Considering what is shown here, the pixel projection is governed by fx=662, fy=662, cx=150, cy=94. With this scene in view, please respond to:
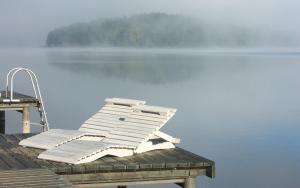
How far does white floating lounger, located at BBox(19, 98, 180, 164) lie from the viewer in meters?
10.2

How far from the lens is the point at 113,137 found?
1137cm

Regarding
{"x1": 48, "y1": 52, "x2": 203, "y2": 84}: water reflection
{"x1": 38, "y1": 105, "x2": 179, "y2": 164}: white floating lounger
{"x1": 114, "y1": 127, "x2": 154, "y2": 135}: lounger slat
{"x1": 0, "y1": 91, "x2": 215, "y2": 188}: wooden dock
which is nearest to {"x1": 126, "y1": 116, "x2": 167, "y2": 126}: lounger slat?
{"x1": 38, "y1": 105, "x2": 179, "y2": 164}: white floating lounger

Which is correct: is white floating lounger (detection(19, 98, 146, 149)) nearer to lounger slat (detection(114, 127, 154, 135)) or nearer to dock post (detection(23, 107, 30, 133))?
lounger slat (detection(114, 127, 154, 135))

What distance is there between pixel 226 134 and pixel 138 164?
23872 millimetres

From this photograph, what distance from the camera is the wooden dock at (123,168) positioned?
965 centimetres

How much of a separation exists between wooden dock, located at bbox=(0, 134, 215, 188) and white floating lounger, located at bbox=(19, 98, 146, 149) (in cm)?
44

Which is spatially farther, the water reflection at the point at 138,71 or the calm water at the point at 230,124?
Result: the water reflection at the point at 138,71

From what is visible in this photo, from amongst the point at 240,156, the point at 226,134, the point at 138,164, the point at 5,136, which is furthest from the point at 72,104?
the point at 138,164

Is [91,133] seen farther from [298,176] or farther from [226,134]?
[226,134]

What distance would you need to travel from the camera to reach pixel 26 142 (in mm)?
11305

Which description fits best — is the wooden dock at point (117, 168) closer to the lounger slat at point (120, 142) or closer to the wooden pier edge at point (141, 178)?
the wooden pier edge at point (141, 178)

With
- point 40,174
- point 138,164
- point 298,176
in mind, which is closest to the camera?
point 40,174

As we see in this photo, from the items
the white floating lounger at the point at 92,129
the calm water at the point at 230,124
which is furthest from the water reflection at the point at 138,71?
the white floating lounger at the point at 92,129

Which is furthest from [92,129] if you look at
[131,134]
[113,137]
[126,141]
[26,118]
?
[26,118]
